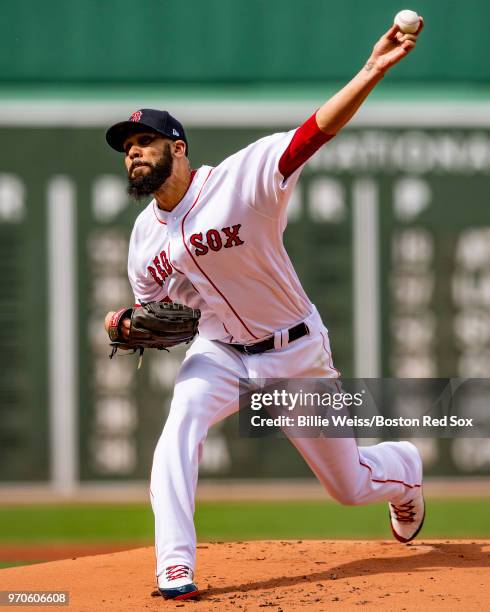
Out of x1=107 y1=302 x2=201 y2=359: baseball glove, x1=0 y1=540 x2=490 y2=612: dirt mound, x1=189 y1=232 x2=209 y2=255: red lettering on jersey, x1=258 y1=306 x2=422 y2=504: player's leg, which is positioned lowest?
x1=0 y1=540 x2=490 y2=612: dirt mound

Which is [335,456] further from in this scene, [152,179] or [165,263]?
[152,179]

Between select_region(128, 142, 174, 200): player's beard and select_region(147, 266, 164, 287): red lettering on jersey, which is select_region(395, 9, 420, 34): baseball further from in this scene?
select_region(147, 266, 164, 287): red lettering on jersey

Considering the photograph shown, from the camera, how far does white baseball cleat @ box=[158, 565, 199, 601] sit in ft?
10.8

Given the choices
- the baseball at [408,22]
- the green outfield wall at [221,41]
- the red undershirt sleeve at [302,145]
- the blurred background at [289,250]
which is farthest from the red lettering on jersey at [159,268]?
the green outfield wall at [221,41]

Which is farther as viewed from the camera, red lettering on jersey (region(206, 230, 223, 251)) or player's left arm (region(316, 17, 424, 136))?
red lettering on jersey (region(206, 230, 223, 251))

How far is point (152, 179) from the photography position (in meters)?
3.66

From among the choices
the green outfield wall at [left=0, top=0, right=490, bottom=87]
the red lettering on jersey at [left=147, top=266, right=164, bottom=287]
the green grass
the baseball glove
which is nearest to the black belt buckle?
the baseball glove

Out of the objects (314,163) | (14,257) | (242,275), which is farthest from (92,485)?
(242,275)

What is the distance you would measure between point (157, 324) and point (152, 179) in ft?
1.49

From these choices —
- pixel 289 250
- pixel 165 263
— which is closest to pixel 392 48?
pixel 165 263

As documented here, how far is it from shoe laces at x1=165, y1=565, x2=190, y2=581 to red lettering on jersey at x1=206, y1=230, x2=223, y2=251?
0.96 metres

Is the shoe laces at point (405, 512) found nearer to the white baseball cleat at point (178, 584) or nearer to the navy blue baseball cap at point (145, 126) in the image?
the white baseball cleat at point (178, 584)

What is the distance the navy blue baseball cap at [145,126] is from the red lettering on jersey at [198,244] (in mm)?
Answer: 341

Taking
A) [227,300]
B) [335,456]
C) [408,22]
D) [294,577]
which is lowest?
[294,577]
